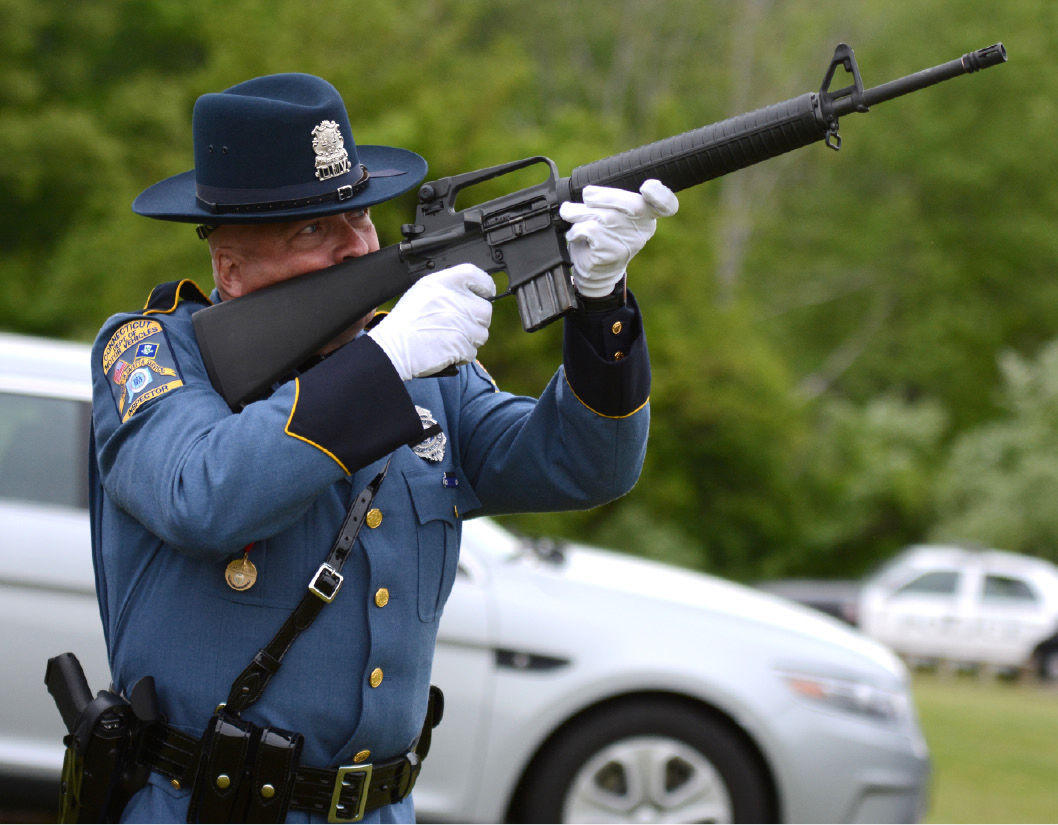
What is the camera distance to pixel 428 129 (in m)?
14.6

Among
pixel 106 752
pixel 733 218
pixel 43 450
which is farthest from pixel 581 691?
pixel 733 218

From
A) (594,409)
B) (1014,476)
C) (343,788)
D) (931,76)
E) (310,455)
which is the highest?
(1014,476)

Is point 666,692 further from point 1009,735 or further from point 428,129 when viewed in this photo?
point 428,129

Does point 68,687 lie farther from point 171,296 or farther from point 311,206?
point 311,206

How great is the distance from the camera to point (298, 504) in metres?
2.07

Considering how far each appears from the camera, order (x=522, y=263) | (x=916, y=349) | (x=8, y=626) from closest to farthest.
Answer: (x=522, y=263) → (x=8, y=626) → (x=916, y=349)

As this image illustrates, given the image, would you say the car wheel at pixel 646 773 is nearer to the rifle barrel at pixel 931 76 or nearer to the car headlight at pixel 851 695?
the car headlight at pixel 851 695

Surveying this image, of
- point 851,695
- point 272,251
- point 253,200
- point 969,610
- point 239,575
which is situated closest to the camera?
point 239,575

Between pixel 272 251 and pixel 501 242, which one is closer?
pixel 272 251

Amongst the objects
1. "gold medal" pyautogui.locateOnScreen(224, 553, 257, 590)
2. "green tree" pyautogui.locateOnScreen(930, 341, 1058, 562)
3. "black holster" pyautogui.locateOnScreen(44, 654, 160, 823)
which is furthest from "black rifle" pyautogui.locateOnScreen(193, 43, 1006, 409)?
"green tree" pyautogui.locateOnScreen(930, 341, 1058, 562)

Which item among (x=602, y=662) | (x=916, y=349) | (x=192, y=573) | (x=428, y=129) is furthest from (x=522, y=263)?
(x=916, y=349)

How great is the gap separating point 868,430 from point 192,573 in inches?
1011

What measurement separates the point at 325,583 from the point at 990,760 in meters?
6.28

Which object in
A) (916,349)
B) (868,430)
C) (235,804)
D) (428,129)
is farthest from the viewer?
(916,349)
